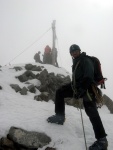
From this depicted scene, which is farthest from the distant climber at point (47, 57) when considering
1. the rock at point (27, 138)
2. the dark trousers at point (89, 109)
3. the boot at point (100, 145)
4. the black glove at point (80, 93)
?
the boot at point (100, 145)

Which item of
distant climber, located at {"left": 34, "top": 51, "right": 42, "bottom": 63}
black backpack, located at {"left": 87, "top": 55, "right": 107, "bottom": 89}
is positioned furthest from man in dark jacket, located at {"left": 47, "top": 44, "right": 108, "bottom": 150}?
distant climber, located at {"left": 34, "top": 51, "right": 42, "bottom": 63}

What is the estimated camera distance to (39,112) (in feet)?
26.2

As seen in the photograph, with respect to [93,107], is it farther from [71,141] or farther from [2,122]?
[2,122]

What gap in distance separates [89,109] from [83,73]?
3.13ft

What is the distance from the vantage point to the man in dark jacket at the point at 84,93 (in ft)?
19.4

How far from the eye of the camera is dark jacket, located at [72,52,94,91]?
5979 mm

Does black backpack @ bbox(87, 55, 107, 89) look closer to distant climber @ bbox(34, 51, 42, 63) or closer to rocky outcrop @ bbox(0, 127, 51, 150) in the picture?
rocky outcrop @ bbox(0, 127, 51, 150)

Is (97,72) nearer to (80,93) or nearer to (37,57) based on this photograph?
(80,93)

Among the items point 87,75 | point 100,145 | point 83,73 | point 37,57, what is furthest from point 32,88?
point 37,57

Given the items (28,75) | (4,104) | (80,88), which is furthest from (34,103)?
(28,75)

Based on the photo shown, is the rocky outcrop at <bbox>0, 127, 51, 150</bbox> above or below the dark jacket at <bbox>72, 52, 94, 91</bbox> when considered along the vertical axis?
below

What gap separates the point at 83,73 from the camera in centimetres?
637

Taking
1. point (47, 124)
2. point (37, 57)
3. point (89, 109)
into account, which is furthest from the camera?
point (37, 57)

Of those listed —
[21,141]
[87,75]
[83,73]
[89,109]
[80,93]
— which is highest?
[83,73]
